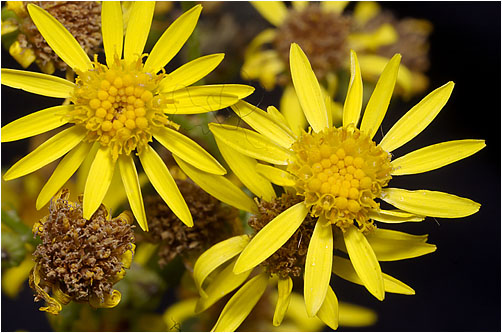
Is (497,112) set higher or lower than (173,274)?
higher

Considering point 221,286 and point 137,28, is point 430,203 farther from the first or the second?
point 137,28

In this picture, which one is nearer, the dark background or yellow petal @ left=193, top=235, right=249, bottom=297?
yellow petal @ left=193, top=235, right=249, bottom=297

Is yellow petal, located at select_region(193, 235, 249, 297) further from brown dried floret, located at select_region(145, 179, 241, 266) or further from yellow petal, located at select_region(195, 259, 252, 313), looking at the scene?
brown dried floret, located at select_region(145, 179, 241, 266)

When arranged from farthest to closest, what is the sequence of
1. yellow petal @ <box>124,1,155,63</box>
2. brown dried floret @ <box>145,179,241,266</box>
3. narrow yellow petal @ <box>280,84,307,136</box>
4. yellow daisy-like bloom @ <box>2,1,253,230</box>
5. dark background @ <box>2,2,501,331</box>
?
dark background @ <box>2,2,501,331</box>
narrow yellow petal @ <box>280,84,307,136</box>
brown dried floret @ <box>145,179,241,266</box>
yellow petal @ <box>124,1,155,63</box>
yellow daisy-like bloom @ <box>2,1,253,230</box>

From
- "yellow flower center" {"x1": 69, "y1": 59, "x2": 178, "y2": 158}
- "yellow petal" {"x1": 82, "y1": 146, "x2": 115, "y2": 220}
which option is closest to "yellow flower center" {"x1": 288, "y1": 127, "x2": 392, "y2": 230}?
"yellow flower center" {"x1": 69, "y1": 59, "x2": 178, "y2": 158}

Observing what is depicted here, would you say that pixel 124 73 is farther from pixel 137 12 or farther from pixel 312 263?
pixel 312 263

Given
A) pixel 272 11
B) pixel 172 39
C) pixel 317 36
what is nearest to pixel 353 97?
pixel 172 39

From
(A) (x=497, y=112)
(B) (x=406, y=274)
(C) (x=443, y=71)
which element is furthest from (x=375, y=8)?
(B) (x=406, y=274)

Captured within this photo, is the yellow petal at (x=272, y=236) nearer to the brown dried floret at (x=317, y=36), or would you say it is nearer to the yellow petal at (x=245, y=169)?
the yellow petal at (x=245, y=169)
